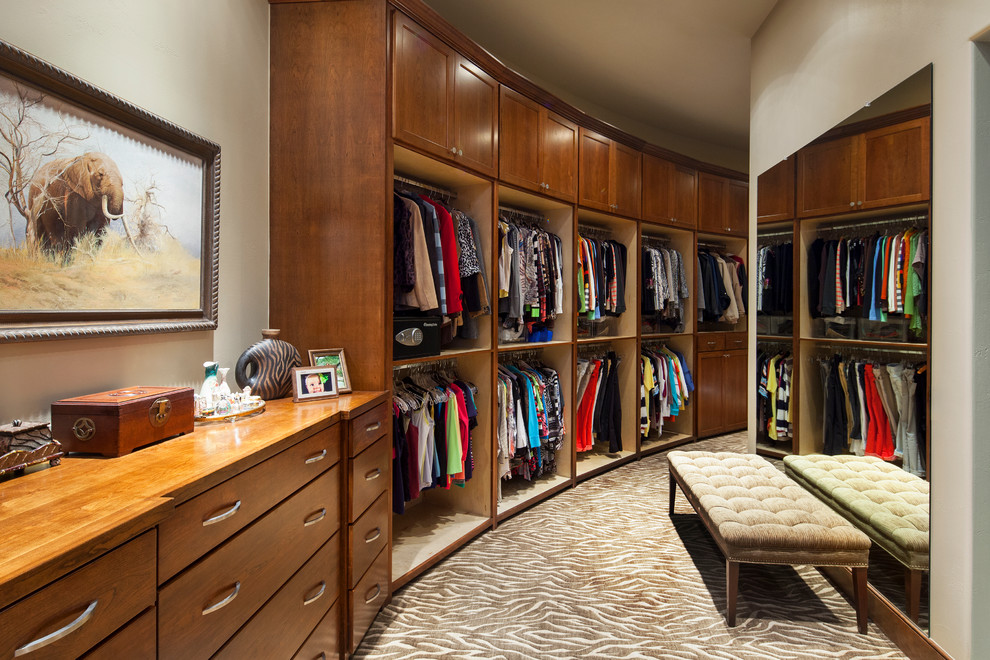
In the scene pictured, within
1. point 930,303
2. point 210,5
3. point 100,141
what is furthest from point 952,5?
point 100,141

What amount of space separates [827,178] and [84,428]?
294 centimetres

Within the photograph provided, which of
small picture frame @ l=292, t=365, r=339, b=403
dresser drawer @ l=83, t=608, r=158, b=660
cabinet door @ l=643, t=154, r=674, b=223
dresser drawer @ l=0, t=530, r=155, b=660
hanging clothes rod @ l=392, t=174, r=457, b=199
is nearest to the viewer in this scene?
dresser drawer @ l=0, t=530, r=155, b=660

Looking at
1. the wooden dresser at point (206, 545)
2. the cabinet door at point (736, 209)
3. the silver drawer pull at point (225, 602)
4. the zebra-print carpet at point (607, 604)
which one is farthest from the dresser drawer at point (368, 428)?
the cabinet door at point (736, 209)

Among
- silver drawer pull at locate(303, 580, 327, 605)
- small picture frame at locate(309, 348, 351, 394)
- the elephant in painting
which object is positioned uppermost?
the elephant in painting

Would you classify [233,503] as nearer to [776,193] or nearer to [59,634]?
[59,634]

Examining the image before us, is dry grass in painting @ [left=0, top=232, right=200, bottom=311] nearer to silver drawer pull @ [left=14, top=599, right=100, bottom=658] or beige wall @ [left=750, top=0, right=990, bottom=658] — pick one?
silver drawer pull @ [left=14, top=599, right=100, bottom=658]

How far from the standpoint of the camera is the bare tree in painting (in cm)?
117

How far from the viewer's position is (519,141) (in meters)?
2.98

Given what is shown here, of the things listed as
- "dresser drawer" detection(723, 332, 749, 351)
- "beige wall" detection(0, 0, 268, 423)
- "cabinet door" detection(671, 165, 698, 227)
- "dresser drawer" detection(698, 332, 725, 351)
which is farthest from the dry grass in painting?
"dresser drawer" detection(723, 332, 749, 351)

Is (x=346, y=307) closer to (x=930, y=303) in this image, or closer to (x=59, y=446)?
(x=59, y=446)

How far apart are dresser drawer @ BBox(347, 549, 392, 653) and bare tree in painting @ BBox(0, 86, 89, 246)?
1.49 m

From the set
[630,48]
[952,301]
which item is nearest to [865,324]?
[952,301]

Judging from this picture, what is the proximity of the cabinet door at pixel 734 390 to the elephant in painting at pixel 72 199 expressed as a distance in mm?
4931

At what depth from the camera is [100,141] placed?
55.2 inches
